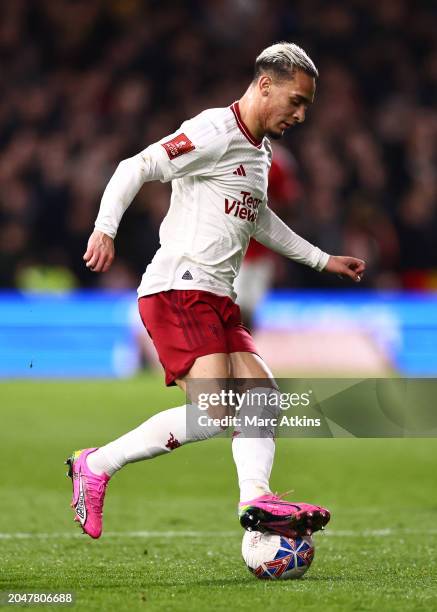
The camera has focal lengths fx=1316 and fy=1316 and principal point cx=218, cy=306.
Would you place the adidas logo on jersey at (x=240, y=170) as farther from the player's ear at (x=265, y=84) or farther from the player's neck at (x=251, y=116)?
the player's ear at (x=265, y=84)

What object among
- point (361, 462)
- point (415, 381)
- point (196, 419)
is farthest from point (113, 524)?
point (415, 381)

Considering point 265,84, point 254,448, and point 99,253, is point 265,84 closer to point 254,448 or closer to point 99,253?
point 99,253

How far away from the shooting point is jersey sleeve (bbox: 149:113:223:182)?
454 cm

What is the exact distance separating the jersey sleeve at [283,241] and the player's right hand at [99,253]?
0.90 metres

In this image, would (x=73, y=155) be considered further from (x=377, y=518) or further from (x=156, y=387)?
(x=377, y=518)

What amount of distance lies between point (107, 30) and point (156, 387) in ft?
19.5

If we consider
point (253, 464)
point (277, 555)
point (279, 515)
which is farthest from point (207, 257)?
point (277, 555)

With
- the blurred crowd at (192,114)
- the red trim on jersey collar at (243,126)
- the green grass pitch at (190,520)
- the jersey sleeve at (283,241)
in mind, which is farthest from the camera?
the blurred crowd at (192,114)

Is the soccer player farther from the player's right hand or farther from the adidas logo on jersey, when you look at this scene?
the player's right hand

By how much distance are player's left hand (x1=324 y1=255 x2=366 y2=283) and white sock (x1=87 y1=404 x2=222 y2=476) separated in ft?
2.90

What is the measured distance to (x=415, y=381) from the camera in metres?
9.69

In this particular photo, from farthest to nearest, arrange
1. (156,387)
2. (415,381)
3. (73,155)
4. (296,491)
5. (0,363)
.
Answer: (73,155)
(0,363)
(156,387)
(415,381)
(296,491)

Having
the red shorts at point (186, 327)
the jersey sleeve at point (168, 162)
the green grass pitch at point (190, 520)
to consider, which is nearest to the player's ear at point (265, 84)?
the jersey sleeve at point (168, 162)

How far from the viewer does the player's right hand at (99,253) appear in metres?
Answer: 4.21
